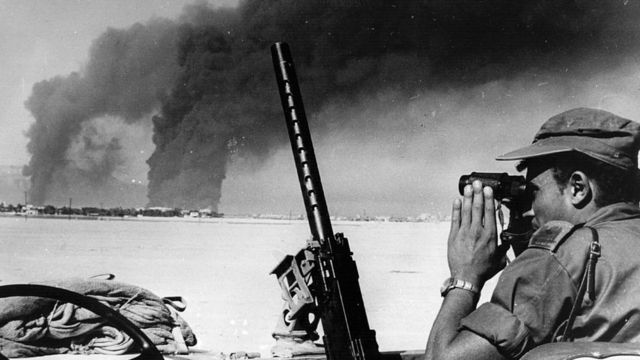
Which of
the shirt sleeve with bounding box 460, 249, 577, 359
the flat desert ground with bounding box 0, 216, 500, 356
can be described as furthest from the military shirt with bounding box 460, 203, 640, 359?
the flat desert ground with bounding box 0, 216, 500, 356

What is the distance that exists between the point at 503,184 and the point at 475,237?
0.42 feet

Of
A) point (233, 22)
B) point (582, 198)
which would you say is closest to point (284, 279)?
point (582, 198)

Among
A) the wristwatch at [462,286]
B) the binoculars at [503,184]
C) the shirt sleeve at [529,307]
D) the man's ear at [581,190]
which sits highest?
the binoculars at [503,184]

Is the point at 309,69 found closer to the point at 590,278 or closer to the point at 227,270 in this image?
the point at 227,270

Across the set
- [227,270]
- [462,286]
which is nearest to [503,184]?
[462,286]

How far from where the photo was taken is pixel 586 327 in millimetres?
1124

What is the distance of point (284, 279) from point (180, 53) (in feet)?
55.8

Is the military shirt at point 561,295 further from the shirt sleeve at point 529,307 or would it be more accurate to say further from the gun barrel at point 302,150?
the gun barrel at point 302,150

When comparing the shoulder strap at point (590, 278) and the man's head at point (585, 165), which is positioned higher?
the man's head at point (585, 165)

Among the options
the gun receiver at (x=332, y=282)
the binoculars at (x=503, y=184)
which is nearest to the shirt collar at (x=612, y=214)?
the binoculars at (x=503, y=184)

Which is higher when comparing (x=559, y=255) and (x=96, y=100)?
(x=96, y=100)

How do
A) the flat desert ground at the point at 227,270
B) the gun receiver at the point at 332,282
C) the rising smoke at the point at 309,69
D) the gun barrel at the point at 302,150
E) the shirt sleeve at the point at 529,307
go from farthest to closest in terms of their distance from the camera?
the rising smoke at the point at 309,69 → the flat desert ground at the point at 227,270 → the gun barrel at the point at 302,150 → the gun receiver at the point at 332,282 → the shirt sleeve at the point at 529,307

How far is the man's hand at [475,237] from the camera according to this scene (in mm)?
1198

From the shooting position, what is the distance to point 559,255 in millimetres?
1095
